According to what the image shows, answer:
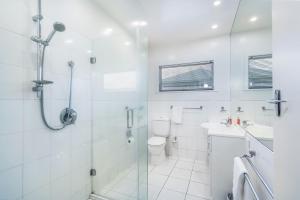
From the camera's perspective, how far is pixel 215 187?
177 cm

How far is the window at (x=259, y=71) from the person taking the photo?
146 cm

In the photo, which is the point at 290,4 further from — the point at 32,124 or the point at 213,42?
the point at 213,42

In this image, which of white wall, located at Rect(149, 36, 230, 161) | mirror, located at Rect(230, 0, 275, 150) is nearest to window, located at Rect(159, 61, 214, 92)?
white wall, located at Rect(149, 36, 230, 161)

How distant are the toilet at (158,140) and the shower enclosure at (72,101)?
2.43 feet

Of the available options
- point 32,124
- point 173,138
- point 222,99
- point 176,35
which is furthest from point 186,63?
point 32,124

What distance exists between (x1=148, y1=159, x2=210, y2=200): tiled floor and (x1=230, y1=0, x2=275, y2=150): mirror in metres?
1.04

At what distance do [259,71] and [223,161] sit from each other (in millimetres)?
1126

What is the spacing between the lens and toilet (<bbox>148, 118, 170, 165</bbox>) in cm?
272

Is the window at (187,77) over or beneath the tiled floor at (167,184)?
over

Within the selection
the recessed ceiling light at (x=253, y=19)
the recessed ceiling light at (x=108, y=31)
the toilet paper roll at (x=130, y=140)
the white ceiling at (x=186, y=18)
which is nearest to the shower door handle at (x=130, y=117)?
the toilet paper roll at (x=130, y=140)

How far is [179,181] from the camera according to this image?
2225 mm

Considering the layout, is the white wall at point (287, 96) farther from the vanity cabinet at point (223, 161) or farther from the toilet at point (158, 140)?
the toilet at point (158, 140)

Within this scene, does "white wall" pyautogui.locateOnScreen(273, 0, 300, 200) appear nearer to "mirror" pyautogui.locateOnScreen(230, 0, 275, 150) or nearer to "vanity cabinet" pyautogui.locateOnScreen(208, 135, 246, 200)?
"mirror" pyautogui.locateOnScreen(230, 0, 275, 150)

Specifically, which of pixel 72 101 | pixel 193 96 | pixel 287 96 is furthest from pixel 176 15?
pixel 287 96
